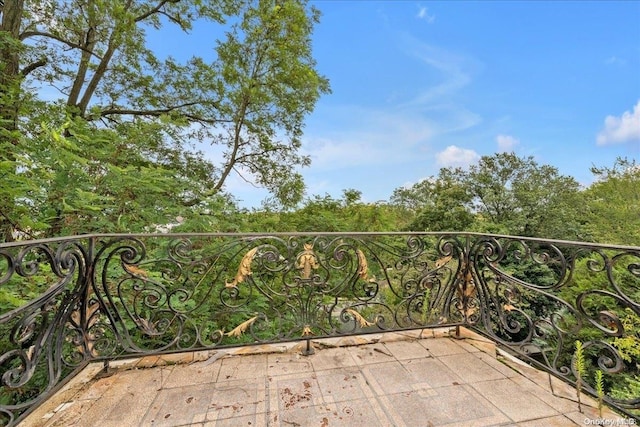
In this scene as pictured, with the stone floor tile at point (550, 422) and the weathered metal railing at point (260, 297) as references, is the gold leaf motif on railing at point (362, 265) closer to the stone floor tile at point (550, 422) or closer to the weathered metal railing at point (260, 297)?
the weathered metal railing at point (260, 297)

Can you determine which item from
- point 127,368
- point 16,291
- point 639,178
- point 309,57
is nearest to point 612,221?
point 639,178

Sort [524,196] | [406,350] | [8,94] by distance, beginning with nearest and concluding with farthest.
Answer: [406,350]
[8,94]
[524,196]

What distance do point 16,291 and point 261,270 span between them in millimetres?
1846

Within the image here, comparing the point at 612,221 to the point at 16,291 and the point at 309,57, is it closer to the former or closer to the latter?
the point at 309,57

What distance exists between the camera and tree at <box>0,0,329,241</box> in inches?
182

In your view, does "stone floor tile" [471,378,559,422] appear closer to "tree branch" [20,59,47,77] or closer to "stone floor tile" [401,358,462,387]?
"stone floor tile" [401,358,462,387]

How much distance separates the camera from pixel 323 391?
166cm

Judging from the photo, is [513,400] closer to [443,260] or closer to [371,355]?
[371,355]

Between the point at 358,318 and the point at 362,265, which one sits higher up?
the point at 362,265

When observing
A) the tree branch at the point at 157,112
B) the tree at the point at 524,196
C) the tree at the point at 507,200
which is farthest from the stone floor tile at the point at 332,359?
the tree at the point at 524,196

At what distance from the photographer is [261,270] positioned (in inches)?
85.4

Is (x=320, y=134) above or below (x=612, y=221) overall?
above

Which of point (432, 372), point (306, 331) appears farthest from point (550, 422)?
point (306, 331)

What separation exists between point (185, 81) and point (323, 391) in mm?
6597
